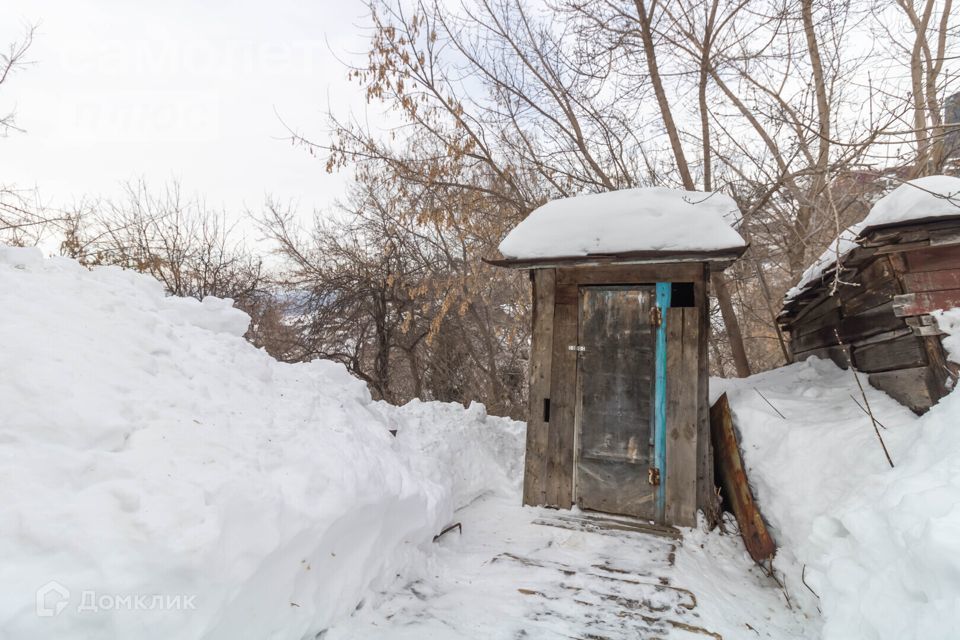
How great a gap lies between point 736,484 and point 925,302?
217 centimetres

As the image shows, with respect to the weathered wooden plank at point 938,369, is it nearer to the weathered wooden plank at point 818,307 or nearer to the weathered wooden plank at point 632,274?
the weathered wooden plank at point 818,307

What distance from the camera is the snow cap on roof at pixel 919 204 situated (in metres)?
3.26

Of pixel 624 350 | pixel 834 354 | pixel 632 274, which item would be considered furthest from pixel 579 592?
pixel 834 354

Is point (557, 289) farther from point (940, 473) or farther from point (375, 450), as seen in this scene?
point (940, 473)

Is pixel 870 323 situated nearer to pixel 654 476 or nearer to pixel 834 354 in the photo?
pixel 834 354

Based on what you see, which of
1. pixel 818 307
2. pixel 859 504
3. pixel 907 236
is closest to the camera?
pixel 859 504

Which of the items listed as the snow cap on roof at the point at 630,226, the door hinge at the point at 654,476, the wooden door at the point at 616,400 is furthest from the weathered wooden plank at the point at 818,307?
the door hinge at the point at 654,476

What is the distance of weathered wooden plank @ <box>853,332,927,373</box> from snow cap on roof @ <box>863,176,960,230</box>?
0.91 m

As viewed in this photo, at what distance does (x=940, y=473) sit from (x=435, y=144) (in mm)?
8771

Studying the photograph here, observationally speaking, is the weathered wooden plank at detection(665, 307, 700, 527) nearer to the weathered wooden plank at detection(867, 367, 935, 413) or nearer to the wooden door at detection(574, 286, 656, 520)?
the wooden door at detection(574, 286, 656, 520)

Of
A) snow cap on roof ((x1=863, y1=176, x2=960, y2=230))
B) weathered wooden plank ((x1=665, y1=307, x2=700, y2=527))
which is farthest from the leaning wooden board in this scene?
snow cap on roof ((x1=863, y1=176, x2=960, y2=230))

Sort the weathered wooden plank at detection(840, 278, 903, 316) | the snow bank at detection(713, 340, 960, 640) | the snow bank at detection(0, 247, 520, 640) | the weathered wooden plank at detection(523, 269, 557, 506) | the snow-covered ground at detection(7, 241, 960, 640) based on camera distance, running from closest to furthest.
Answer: the snow bank at detection(0, 247, 520, 640) < the snow-covered ground at detection(7, 241, 960, 640) < the snow bank at detection(713, 340, 960, 640) < the weathered wooden plank at detection(840, 278, 903, 316) < the weathered wooden plank at detection(523, 269, 557, 506)

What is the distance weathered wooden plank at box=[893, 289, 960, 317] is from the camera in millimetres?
3434
